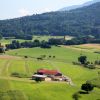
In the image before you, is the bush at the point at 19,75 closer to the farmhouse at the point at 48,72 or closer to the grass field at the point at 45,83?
the grass field at the point at 45,83

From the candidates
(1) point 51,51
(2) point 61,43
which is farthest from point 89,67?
(2) point 61,43

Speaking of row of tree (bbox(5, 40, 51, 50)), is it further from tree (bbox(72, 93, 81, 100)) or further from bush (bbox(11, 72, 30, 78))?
tree (bbox(72, 93, 81, 100))

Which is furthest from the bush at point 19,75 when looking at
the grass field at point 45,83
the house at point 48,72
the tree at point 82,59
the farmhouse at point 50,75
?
the tree at point 82,59

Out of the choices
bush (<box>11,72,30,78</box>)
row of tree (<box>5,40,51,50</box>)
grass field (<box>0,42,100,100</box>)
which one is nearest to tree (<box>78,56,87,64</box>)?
grass field (<box>0,42,100,100</box>)

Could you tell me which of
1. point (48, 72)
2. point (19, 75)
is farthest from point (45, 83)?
point (48, 72)

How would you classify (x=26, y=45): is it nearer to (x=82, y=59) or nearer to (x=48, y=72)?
(x=82, y=59)

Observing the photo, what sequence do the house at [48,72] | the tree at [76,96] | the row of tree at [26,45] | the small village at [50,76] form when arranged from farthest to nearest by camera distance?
the row of tree at [26,45] → the house at [48,72] → the small village at [50,76] → the tree at [76,96]
